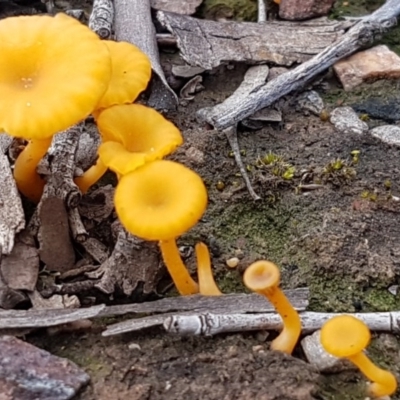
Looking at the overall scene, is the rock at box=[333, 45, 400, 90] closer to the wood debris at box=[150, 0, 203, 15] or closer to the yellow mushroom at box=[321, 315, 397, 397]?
the wood debris at box=[150, 0, 203, 15]

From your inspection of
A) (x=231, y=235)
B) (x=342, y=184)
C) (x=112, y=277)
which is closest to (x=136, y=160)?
(x=112, y=277)

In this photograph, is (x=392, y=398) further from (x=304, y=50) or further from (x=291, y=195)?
(x=304, y=50)

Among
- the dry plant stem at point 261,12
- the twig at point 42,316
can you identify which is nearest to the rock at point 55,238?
the twig at point 42,316

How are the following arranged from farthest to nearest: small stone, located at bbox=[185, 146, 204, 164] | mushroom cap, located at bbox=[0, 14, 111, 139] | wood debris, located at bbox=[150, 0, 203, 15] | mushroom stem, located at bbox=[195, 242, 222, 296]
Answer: wood debris, located at bbox=[150, 0, 203, 15], small stone, located at bbox=[185, 146, 204, 164], mushroom stem, located at bbox=[195, 242, 222, 296], mushroom cap, located at bbox=[0, 14, 111, 139]

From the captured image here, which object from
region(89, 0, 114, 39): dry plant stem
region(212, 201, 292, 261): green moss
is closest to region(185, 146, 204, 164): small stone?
region(212, 201, 292, 261): green moss

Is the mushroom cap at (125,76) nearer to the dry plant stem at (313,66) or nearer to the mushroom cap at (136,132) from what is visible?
the mushroom cap at (136,132)

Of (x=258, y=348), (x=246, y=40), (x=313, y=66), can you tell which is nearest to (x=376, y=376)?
(x=258, y=348)
